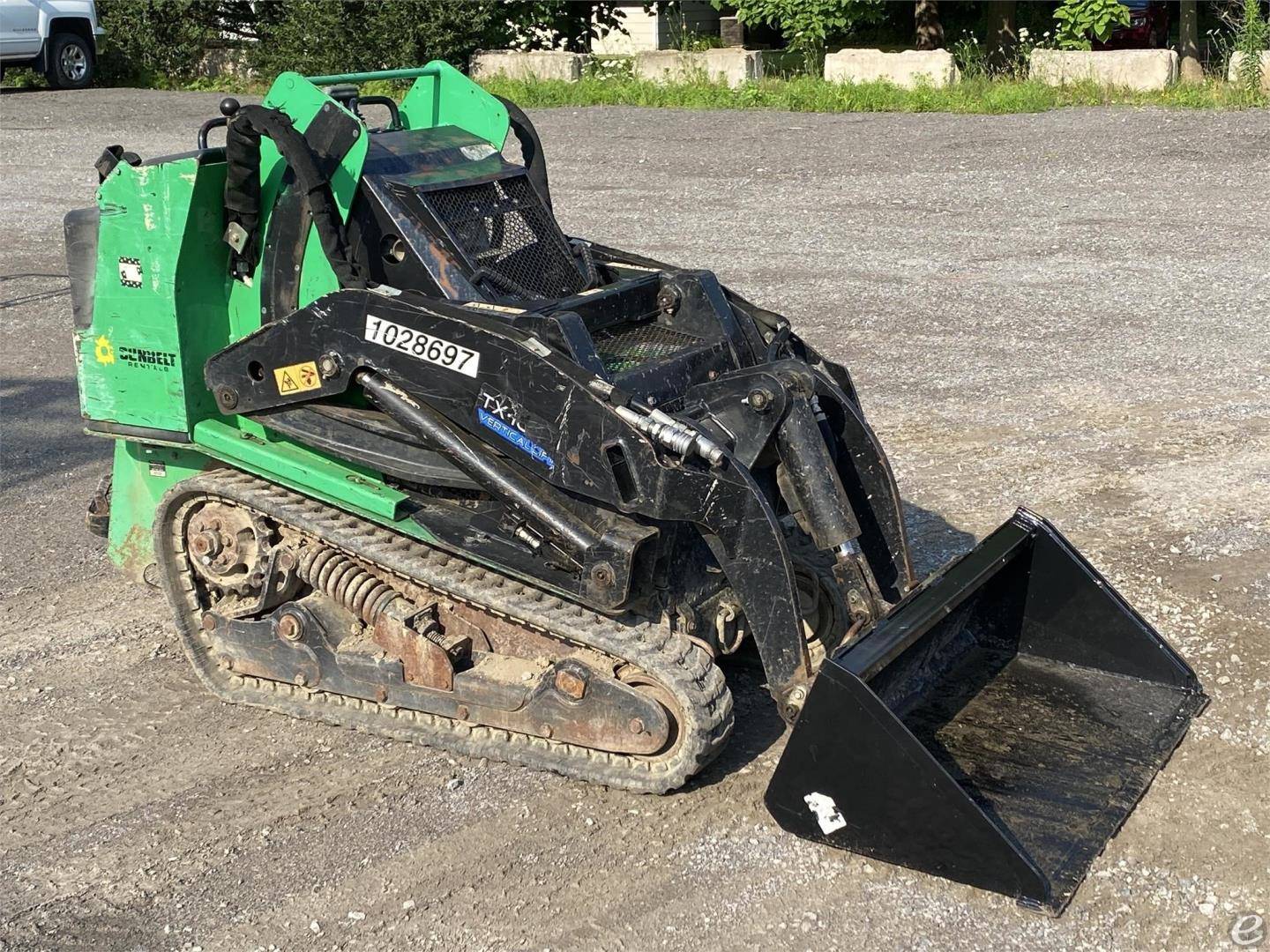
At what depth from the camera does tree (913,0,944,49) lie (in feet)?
70.9

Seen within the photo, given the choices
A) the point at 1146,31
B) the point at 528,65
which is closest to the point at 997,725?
the point at 528,65

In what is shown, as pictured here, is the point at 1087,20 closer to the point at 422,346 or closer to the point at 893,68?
the point at 893,68

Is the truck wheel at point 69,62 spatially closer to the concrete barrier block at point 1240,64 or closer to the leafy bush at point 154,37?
the leafy bush at point 154,37

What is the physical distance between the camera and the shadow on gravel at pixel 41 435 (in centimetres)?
791

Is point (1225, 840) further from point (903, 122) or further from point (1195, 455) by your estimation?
point (903, 122)

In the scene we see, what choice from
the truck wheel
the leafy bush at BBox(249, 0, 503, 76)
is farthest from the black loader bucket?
the truck wheel

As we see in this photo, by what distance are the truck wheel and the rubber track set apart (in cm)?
1831

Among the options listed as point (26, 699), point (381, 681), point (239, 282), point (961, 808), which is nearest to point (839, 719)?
point (961, 808)

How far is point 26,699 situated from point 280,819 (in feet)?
4.66

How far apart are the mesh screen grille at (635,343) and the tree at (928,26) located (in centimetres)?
1775

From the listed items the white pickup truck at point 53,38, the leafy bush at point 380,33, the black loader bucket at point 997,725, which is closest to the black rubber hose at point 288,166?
the black loader bucket at point 997,725

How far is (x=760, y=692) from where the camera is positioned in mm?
5363

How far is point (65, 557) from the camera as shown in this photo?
6793mm

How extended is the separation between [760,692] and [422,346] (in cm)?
173
